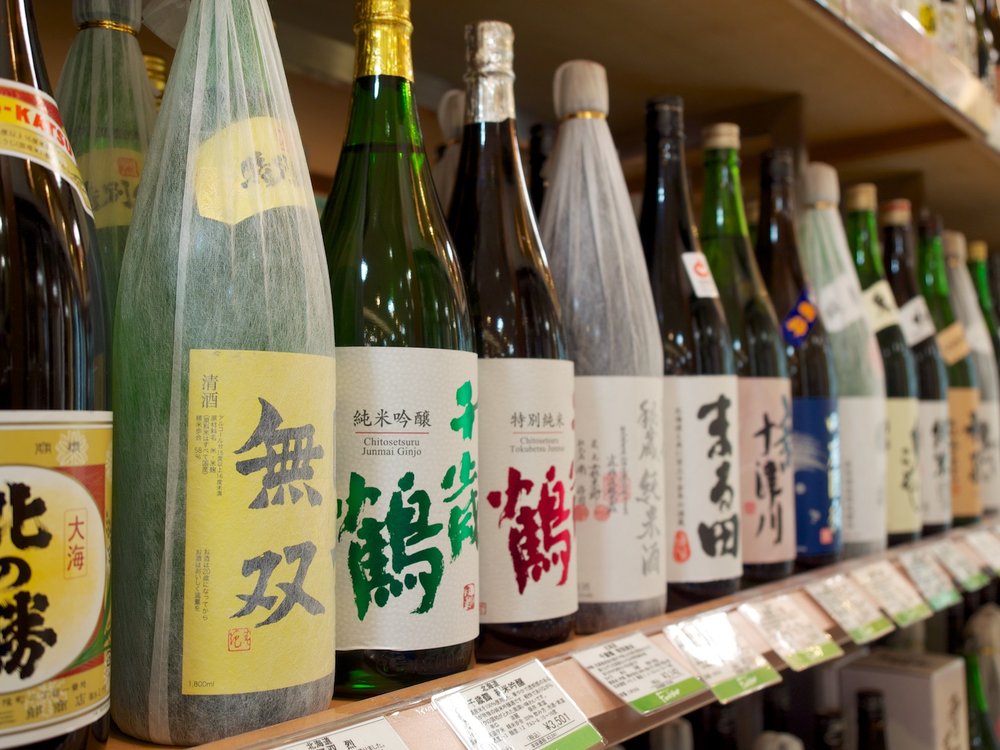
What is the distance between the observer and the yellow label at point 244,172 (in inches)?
20.0

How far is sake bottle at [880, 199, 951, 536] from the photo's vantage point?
1.40 m

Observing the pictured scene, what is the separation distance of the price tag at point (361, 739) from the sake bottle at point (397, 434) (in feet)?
0.24

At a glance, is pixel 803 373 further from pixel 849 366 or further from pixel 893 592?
pixel 893 592

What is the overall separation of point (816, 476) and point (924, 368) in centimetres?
57

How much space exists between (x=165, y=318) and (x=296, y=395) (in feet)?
0.25

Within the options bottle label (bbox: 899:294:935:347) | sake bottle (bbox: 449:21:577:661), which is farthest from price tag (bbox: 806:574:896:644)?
bottle label (bbox: 899:294:935:347)

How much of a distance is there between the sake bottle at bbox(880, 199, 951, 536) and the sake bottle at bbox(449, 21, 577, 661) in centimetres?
87

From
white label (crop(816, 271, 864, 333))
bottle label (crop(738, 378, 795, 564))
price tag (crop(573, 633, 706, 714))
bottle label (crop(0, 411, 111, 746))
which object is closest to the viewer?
bottle label (crop(0, 411, 111, 746))

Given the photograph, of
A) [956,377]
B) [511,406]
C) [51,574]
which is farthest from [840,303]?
[51,574]

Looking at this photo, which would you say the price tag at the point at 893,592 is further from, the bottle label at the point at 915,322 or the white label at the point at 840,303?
the bottle label at the point at 915,322

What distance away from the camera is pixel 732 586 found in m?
0.89

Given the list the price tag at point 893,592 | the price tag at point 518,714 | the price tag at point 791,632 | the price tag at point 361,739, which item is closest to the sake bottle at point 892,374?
the price tag at point 893,592

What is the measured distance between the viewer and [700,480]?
88 centimetres

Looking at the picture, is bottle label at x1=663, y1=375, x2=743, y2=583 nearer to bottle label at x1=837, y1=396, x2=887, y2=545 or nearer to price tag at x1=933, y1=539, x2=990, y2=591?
bottle label at x1=837, y1=396, x2=887, y2=545
